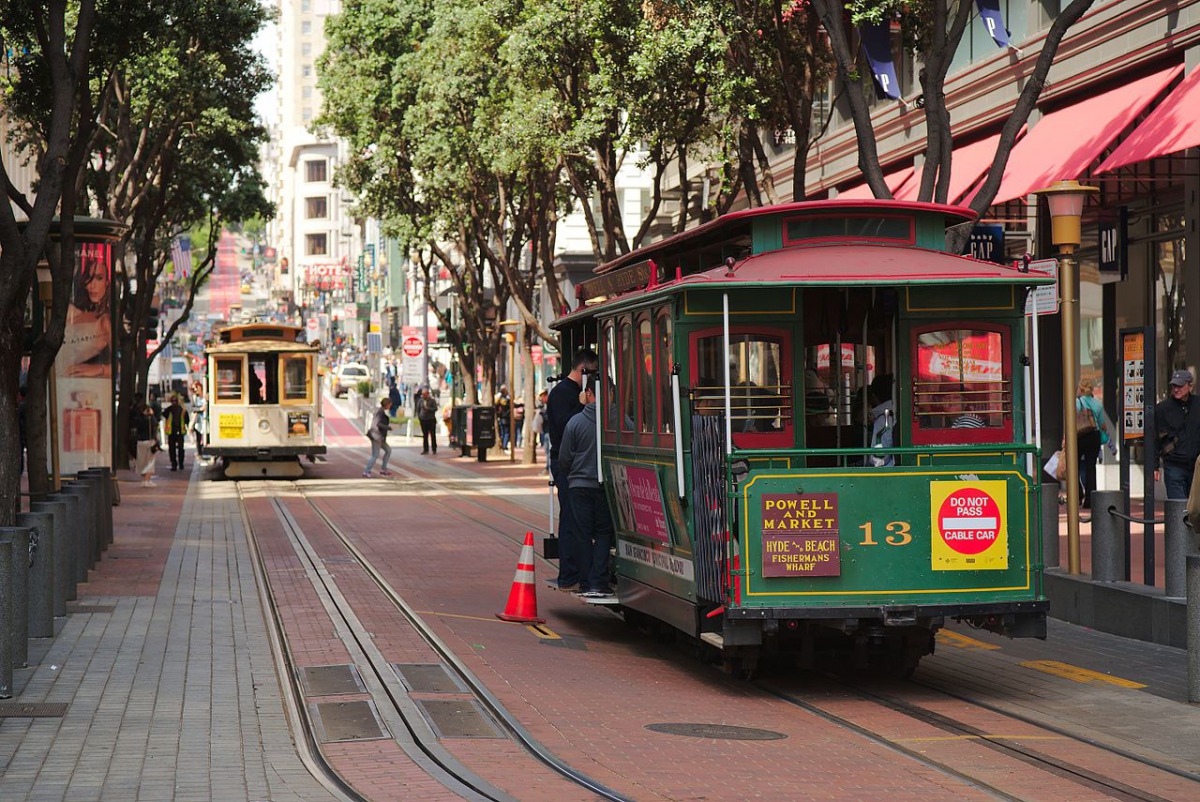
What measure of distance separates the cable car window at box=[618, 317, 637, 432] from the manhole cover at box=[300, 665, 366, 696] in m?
2.78

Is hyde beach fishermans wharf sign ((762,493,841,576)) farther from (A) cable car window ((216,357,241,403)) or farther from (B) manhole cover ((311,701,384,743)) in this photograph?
(A) cable car window ((216,357,241,403))

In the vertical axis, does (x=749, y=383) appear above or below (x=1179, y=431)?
above

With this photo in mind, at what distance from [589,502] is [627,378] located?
1522 mm

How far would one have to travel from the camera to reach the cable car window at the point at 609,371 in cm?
1334

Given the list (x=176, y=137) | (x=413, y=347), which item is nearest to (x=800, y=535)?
(x=176, y=137)

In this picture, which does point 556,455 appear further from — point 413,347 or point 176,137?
point 413,347

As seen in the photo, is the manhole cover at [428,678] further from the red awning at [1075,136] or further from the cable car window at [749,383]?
the red awning at [1075,136]

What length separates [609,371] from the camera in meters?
13.5

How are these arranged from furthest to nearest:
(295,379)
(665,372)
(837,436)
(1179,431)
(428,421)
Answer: (428,421), (295,379), (1179,431), (837,436), (665,372)

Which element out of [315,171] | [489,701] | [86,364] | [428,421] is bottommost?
[489,701]

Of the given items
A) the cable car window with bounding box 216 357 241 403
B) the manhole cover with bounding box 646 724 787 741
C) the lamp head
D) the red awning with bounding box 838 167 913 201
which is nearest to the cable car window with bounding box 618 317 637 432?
the manhole cover with bounding box 646 724 787 741

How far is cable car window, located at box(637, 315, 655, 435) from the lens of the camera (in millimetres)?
12164

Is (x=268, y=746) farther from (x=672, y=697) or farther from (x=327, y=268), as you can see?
(x=327, y=268)

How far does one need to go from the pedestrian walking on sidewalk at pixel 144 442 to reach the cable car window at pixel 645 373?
2620 cm
